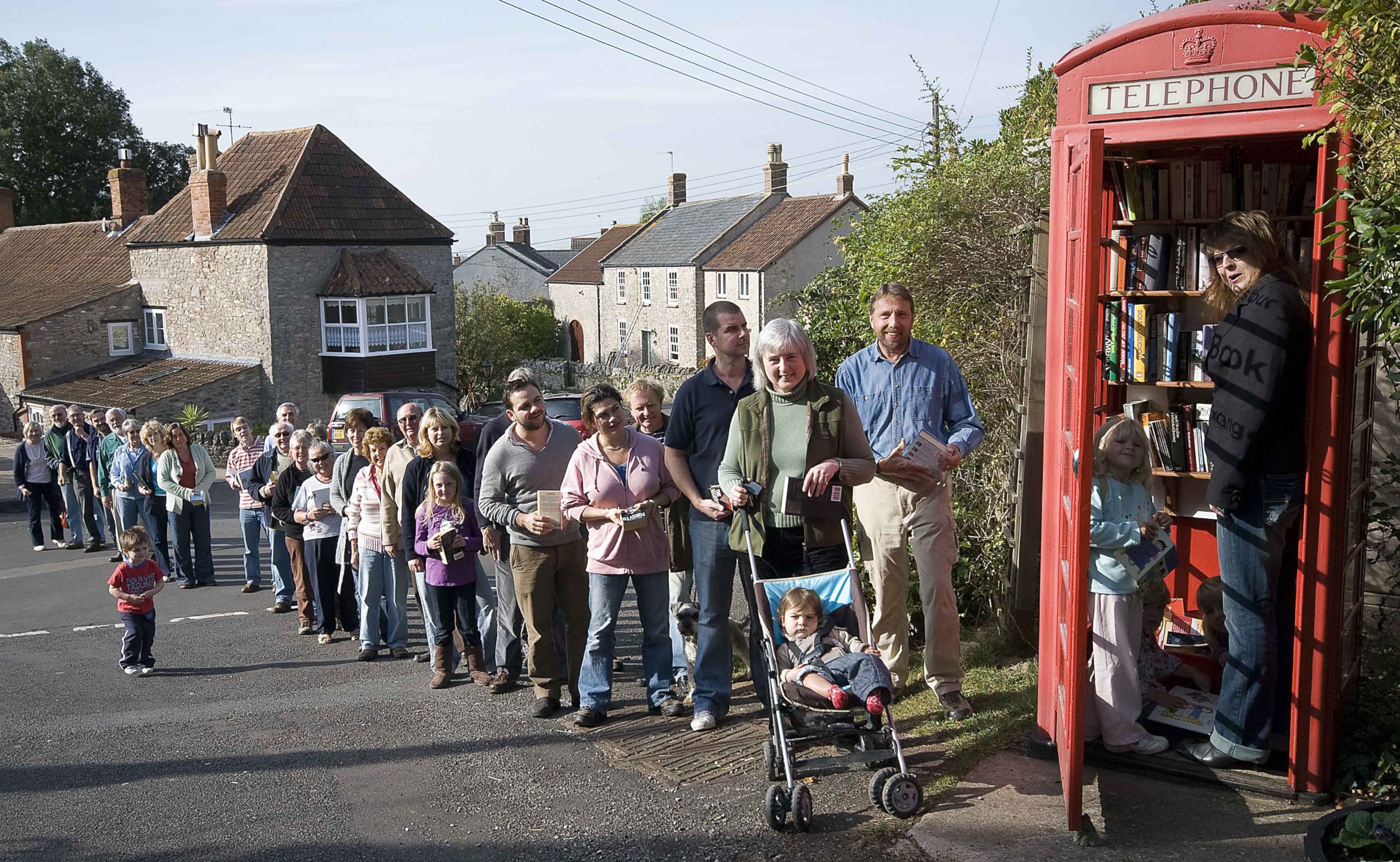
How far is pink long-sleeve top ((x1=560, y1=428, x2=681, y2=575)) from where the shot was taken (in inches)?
259

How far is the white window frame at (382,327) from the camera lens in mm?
34125

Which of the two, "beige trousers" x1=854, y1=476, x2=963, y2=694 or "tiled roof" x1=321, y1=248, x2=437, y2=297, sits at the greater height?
"tiled roof" x1=321, y1=248, x2=437, y2=297

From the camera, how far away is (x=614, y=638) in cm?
674

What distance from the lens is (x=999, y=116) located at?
12.0 meters

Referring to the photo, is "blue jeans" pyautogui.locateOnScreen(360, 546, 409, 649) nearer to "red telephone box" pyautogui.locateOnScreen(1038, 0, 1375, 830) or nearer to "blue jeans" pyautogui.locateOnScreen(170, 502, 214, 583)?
"blue jeans" pyautogui.locateOnScreen(170, 502, 214, 583)

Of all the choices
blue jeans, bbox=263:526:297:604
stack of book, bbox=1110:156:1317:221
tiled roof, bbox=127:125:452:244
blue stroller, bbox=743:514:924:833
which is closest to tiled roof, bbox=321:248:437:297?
tiled roof, bbox=127:125:452:244

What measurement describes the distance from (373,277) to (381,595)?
27246 mm

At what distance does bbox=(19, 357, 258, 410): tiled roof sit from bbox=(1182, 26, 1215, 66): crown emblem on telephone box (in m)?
31.0

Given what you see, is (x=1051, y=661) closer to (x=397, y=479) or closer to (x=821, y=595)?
(x=821, y=595)

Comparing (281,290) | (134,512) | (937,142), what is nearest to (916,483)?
(937,142)

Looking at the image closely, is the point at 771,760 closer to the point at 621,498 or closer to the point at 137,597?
the point at 621,498

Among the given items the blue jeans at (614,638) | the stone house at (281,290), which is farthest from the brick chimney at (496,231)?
the blue jeans at (614,638)

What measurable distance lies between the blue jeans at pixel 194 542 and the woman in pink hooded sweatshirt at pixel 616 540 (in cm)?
731

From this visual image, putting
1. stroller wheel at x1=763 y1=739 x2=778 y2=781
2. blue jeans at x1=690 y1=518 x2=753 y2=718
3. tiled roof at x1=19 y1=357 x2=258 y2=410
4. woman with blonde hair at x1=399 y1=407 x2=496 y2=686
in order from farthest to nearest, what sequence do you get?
tiled roof at x1=19 y1=357 x2=258 y2=410, woman with blonde hair at x1=399 y1=407 x2=496 y2=686, blue jeans at x1=690 y1=518 x2=753 y2=718, stroller wheel at x1=763 y1=739 x2=778 y2=781
